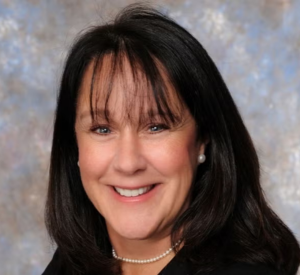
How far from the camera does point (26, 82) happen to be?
394 centimetres

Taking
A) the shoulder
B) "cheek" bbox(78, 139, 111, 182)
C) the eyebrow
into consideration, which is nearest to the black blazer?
the shoulder

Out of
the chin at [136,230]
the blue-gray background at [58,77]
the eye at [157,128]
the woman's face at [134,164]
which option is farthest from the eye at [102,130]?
the blue-gray background at [58,77]

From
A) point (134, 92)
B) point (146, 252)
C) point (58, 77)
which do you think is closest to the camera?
point (134, 92)

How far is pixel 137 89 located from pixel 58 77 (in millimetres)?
1537

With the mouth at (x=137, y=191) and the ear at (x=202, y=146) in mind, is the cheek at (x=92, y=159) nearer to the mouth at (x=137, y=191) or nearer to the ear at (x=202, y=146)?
the mouth at (x=137, y=191)

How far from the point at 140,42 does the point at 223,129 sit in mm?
303

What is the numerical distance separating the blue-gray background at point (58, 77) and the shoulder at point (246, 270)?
1.45 meters

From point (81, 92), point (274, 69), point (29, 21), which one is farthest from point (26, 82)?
point (81, 92)

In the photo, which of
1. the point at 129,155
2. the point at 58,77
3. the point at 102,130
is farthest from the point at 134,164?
the point at 58,77

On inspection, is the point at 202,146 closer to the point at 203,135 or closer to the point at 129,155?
the point at 203,135

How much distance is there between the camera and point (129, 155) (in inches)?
89.9

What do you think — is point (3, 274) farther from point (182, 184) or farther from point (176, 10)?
point (182, 184)

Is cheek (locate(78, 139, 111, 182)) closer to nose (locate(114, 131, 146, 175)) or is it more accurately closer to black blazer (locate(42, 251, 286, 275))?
nose (locate(114, 131, 146, 175))

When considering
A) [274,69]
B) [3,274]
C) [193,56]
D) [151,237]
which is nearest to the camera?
[193,56]
